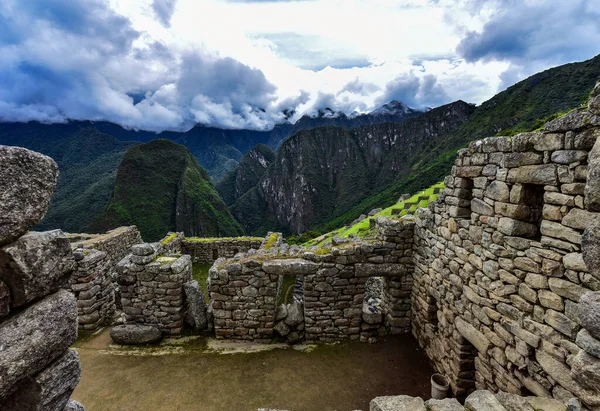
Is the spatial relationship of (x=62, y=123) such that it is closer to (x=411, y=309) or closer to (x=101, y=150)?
(x=101, y=150)

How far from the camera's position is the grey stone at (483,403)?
353 centimetres

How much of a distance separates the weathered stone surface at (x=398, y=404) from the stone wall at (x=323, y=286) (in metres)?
4.13

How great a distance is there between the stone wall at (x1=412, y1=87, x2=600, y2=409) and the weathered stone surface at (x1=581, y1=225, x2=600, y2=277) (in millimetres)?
18

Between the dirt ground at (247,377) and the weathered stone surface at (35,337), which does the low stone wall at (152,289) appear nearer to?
the dirt ground at (247,377)

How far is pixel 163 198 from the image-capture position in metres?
102

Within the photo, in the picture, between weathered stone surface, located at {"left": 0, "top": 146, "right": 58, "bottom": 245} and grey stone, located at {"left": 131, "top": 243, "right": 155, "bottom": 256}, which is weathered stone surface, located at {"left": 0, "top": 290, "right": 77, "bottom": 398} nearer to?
weathered stone surface, located at {"left": 0, "top": 146, "right": 58, "bottom": 245}

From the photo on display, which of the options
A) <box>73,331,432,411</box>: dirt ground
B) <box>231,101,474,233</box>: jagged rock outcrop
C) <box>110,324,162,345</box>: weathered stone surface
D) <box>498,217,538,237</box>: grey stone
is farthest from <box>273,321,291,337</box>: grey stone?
<box>231,101,474,233</box>: jagged rock outcrop

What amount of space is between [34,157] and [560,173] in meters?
5.52

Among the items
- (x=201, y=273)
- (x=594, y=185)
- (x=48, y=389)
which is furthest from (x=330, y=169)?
(x=48, y=389)

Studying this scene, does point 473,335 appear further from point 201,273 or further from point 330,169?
point 330,169

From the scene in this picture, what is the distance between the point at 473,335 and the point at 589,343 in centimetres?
416

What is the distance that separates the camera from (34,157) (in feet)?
6.38

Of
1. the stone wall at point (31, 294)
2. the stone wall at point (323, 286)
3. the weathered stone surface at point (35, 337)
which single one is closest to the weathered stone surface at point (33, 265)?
the stone wall at point (31, 294)

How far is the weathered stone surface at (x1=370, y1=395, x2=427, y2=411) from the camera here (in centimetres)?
383
